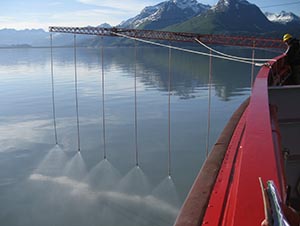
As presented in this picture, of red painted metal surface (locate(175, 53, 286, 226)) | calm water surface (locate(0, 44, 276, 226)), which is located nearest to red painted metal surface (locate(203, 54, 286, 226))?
red painted metal surface (locate(175, 53, 286, 226))

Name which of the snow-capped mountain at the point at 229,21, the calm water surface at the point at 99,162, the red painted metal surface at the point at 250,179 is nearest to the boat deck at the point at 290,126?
the red painted metal surface at the point at 250,179

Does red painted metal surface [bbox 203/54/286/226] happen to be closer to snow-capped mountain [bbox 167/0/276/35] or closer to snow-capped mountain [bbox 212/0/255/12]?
snow-capped mountain [bbox 167/0/276/35]

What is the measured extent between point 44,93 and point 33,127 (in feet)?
42.7

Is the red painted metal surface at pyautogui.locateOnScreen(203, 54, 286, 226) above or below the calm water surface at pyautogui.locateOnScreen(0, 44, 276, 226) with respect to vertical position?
above

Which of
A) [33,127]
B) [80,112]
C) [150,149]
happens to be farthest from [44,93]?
[150,149]

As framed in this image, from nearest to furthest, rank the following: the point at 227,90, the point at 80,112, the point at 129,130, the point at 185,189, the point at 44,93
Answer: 1. the point at 185,189
2. the point at 129,130
3. the point at 80,112
4. the point at 44,93
5. the point at 227,90

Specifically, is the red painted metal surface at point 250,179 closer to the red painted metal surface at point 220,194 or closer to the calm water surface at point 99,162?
the red painted metal surface at point 220,194

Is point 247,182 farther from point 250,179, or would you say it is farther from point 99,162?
point 99,162

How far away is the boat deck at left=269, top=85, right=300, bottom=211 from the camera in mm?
3357

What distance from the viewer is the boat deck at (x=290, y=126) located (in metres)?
3.36

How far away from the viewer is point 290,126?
3.35 meters

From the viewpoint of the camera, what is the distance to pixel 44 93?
100ft

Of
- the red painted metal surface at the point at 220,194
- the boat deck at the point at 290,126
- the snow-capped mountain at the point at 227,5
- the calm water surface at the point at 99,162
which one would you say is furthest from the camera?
the snow-capped mountain at the point at 227,5

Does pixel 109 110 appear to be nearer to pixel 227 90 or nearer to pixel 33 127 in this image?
pixel 33 127
